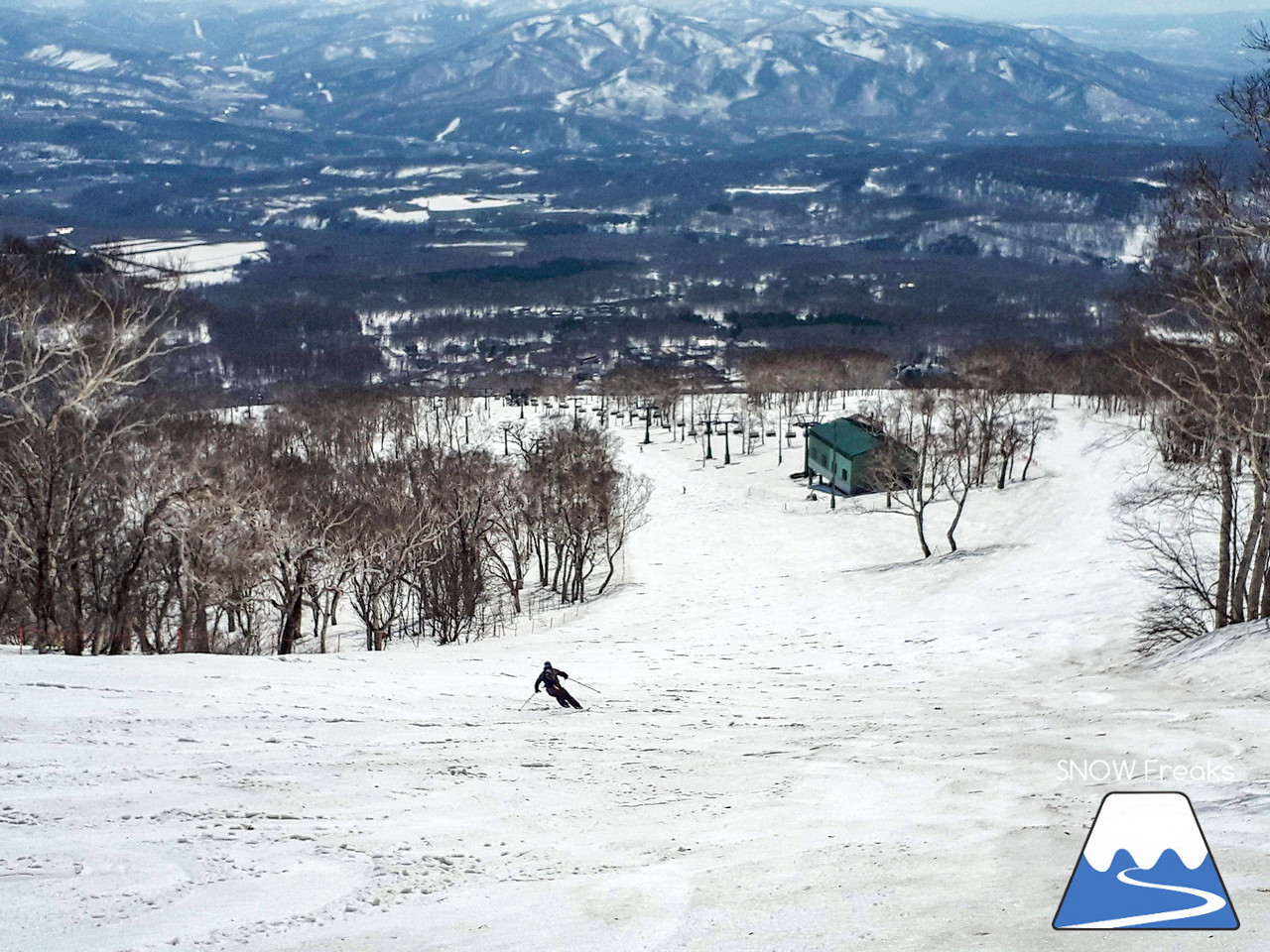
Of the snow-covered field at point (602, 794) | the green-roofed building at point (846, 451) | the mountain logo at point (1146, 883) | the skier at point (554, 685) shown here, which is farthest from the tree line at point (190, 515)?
the mountain logo at point (1146, 883)

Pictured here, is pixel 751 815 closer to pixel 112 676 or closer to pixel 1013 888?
pixel 1013 888

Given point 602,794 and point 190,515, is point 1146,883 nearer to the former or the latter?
point 602,794

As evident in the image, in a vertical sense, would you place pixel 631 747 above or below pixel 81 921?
below

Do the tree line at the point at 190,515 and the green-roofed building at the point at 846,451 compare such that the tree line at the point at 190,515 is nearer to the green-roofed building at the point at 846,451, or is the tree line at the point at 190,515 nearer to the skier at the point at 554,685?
the skier at the point at 554,685

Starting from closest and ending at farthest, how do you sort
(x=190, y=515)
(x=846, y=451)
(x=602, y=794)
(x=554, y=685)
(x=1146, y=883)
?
(x=1146, y=883) < (x=602, y=794) < (x=554, y=685) < (x=190, y=515) < (x=846, y=451)

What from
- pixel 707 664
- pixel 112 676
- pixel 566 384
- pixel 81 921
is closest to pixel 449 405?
pixel 566 384

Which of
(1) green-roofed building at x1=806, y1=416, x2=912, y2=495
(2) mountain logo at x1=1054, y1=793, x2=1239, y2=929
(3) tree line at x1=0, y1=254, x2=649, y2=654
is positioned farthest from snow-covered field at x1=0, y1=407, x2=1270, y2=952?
(1) green-roofed building at x1=806, y1=416, x2=912, y2=495

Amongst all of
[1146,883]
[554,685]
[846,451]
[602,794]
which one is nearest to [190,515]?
[554,685]
